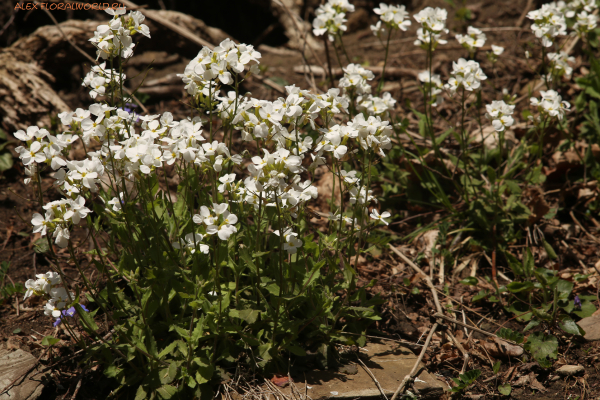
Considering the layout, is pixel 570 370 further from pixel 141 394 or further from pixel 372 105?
pixel 141 394

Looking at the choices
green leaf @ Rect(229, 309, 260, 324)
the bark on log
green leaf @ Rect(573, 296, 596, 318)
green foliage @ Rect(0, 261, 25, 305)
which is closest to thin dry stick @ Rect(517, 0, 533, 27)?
the bark on log

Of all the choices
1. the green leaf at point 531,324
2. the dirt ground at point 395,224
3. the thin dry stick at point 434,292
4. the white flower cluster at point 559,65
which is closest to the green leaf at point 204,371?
the dirt ground at point 395,224

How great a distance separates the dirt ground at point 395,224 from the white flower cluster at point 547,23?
130 centimetres

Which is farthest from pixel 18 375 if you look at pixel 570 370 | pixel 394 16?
pixel 394 16

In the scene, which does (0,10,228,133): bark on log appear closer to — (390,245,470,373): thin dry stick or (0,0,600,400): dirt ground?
(0,0,600,400): dirt ground

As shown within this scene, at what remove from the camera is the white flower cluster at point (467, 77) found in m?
3.31

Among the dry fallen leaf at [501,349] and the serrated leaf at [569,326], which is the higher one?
the serrated leaf at [569,326]

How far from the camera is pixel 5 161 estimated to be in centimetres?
437

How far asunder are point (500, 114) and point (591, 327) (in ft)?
5.10

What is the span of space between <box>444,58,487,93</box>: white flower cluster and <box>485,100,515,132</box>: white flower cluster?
19 cm

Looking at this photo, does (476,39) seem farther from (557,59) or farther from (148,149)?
(148,149)

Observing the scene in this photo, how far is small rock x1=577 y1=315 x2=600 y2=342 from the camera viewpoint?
3.04m

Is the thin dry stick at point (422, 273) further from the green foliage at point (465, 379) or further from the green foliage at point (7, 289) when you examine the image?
the green foliage at point (7, 289)

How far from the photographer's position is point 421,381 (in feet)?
9.09
